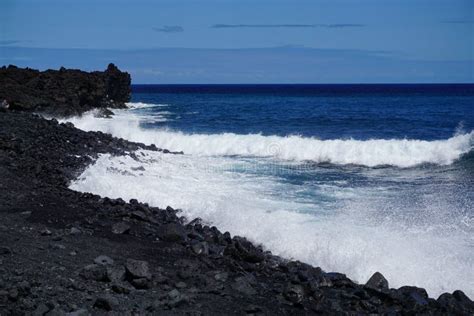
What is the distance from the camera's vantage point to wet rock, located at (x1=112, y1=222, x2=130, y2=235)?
7.55 m

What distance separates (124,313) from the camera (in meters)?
4.94

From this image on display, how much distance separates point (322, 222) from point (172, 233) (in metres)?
2.61

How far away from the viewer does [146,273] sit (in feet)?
18.7

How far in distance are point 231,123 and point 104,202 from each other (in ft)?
83.7

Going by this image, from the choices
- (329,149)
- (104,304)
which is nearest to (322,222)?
(104,304)

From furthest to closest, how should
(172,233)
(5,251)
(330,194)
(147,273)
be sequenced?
(330,194) < (172,233) < (5,251) < (147,273)

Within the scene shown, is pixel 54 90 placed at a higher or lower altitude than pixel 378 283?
higher

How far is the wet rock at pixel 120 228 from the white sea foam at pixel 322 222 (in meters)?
1.77

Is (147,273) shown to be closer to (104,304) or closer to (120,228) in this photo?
(104,304)

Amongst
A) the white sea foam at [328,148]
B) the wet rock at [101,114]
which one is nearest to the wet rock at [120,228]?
the white sea foam at [328,148]

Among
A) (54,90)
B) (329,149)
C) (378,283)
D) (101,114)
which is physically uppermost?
(54,90)

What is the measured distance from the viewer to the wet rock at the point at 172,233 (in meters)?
7.51

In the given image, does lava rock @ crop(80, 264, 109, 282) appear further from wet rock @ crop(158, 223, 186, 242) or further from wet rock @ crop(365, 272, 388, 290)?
wet rock @ crop(365, 272, 388, 290)

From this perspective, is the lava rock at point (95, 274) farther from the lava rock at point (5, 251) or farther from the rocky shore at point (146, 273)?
the lava rock at point (5, 251)
